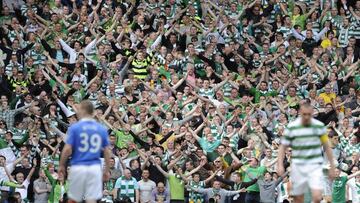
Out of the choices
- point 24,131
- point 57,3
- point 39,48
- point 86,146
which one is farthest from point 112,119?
point 86,146

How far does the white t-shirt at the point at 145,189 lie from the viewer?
26797 millimetres

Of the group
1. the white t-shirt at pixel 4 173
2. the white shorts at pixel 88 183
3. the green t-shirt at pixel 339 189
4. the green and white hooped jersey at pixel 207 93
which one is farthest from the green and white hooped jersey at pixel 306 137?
the green and white hooped jersey at pixel 207 93

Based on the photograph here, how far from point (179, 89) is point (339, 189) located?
6180mm

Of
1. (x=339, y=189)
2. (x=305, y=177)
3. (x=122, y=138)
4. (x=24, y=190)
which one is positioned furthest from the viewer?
(x=122, y=138)

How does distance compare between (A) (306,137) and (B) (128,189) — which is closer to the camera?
(A) (306,137)

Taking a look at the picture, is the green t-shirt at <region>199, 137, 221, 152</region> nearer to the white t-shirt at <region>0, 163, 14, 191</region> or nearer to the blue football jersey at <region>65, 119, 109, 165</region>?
the white t-shirt at <region>0, 163, 14, 191</region>

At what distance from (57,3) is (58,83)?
4022 millimetres

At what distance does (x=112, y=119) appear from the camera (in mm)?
28906

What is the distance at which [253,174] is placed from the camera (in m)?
27.1

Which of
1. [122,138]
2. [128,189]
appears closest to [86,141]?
[128,189]

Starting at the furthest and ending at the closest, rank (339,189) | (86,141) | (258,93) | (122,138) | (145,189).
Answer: (258,93) → (122,138) → (145,189) → (339,189) → (86,141)

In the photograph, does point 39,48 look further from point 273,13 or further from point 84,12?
point 273,13

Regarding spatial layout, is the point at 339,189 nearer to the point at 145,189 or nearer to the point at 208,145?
the point at 208,145

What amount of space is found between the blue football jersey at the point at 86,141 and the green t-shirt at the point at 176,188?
850cm
